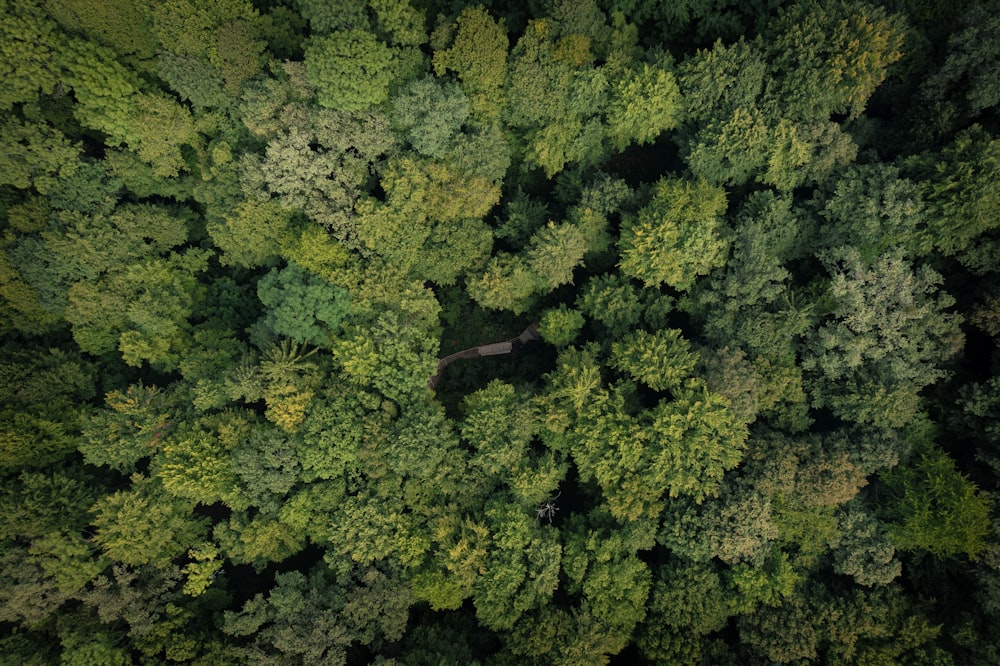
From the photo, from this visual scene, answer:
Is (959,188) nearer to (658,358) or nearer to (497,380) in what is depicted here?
(658,358)

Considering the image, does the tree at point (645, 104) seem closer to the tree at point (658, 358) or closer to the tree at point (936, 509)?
the tree at point (658, 358)

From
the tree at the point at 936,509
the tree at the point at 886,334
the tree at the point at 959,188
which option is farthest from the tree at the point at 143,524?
the tree at the point at 959,188

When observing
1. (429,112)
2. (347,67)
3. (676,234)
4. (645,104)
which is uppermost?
(347,67)

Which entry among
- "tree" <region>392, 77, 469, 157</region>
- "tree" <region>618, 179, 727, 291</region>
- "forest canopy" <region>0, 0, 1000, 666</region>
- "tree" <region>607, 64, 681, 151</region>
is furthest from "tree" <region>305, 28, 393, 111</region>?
"tree" <region>618, 179, 727, 291</region>

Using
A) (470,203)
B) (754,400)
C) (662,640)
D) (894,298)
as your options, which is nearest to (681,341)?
(754,400)

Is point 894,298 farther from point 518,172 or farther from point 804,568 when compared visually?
point 518,172

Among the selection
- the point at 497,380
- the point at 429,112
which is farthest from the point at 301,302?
the point at 429,112

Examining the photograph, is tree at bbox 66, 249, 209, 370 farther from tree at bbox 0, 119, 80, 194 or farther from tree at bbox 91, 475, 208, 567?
tree at bbox 91, 475, 208, 567
